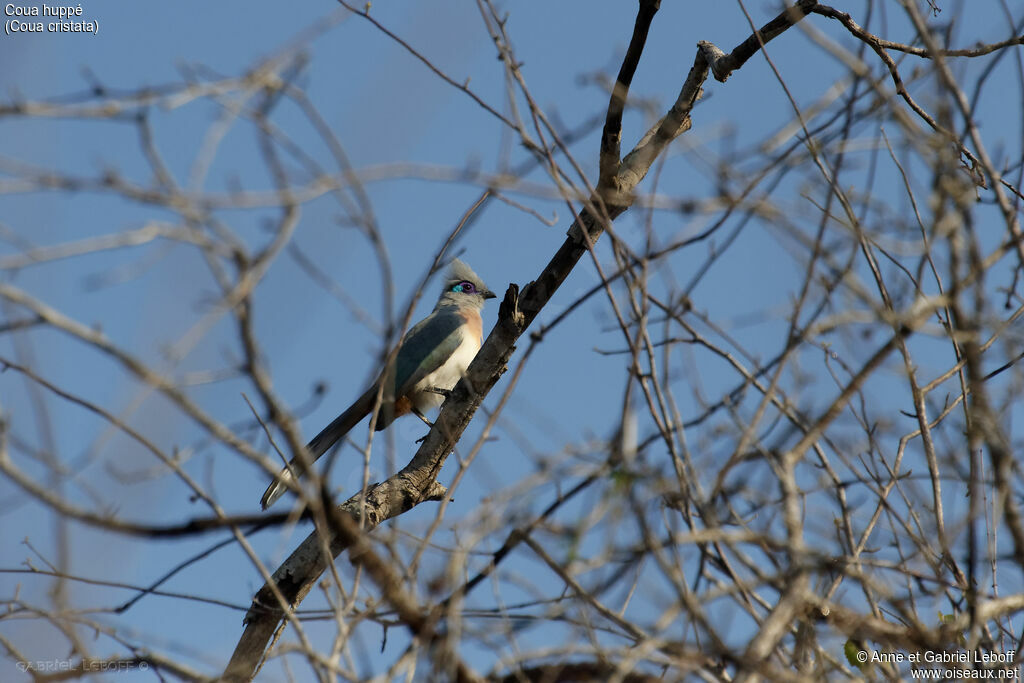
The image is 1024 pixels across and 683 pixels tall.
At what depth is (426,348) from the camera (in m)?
7.12

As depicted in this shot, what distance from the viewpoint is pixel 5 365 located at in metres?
2.07

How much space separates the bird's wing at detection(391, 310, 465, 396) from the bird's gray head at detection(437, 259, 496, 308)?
2.01 feet

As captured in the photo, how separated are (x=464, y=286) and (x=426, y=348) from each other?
133 cm

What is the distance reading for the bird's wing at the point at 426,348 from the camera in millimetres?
6934

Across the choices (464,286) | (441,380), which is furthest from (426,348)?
(464,286)

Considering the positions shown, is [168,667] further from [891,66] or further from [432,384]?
[432,384]

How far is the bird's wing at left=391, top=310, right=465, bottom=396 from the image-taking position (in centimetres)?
693

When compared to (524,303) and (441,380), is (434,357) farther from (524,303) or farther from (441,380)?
(524,303)

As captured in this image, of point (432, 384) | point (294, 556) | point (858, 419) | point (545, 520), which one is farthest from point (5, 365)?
point (432, 384)

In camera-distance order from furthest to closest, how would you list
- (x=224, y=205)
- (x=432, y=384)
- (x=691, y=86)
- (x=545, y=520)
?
(x=432, y=384), (x=691, y=86), (x=545, y=520), (x=224, y=205)

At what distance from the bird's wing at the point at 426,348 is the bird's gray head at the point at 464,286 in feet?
2.01

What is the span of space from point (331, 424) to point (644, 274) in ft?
11.0

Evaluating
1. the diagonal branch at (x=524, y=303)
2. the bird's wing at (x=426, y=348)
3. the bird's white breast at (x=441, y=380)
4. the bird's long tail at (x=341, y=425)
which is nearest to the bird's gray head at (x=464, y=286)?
the bird's wing at (x=426, y=348)

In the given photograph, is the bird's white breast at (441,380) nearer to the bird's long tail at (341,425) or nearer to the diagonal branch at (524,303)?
the bird's long tail at (341,425)
